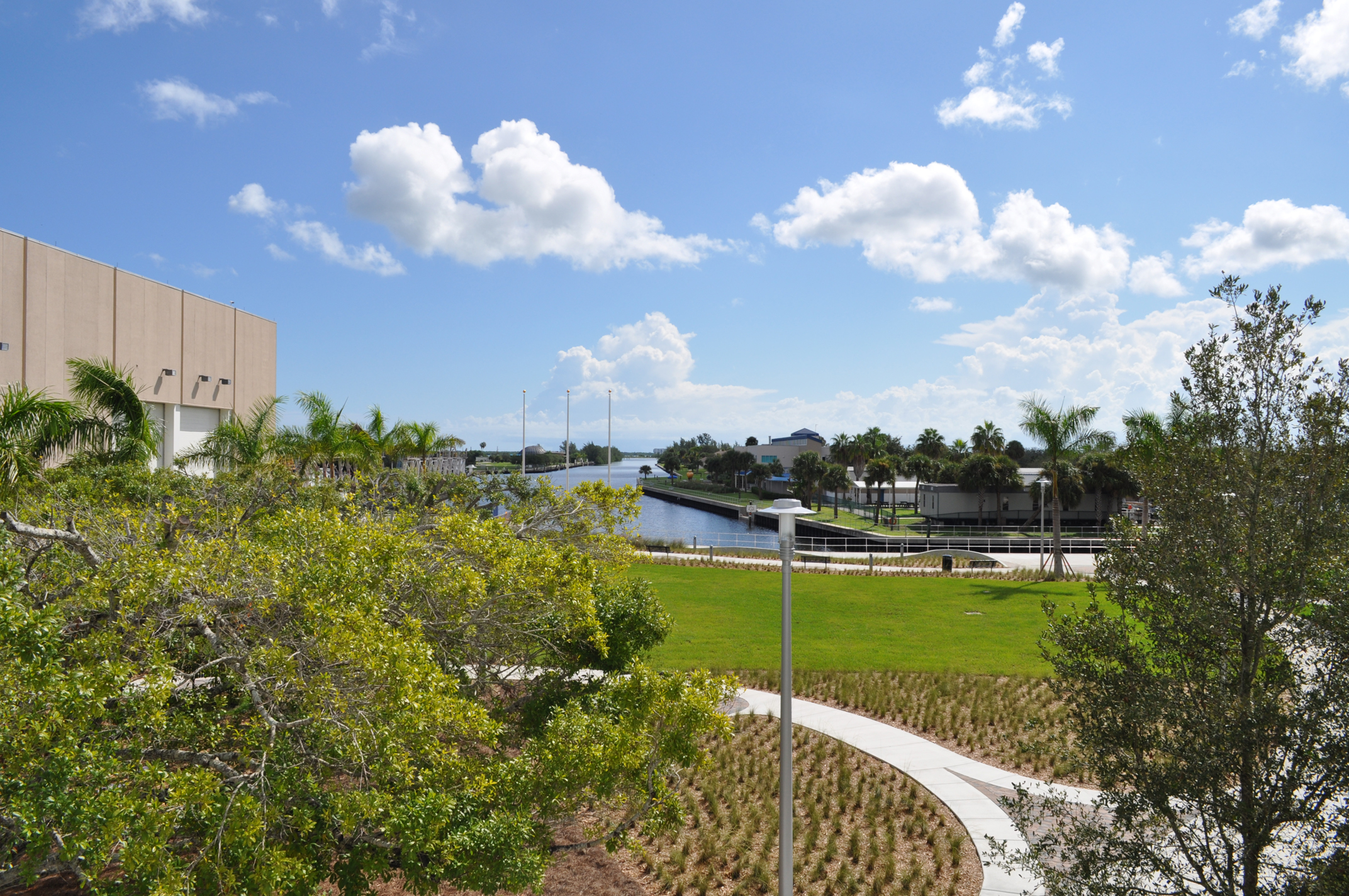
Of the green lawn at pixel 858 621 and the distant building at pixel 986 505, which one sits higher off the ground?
the distant building at pixel 986 505

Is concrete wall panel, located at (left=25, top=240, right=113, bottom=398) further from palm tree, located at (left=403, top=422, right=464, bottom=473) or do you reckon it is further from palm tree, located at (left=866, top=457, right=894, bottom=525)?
palm tree, located at (left=866, top=457, right=894, bottom=525)

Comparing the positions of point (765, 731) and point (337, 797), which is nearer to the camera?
point (337, 797)

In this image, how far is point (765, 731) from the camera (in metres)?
13.9

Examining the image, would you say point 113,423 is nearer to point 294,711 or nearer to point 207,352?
point 294,711

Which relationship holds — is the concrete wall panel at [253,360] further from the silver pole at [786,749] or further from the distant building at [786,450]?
the distant building at [786,450]

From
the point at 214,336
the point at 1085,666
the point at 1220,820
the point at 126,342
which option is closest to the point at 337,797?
the point at 1085,666

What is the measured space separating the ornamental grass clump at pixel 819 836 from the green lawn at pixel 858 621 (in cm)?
605

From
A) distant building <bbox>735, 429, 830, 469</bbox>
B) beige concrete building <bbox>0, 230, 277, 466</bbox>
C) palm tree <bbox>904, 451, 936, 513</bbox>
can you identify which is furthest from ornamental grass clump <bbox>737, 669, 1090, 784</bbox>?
distant building <bbox>735, 429, 830, 469</bbox>

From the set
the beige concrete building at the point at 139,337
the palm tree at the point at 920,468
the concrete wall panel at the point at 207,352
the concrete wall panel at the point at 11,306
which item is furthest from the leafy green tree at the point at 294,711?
the palm tree at the point at 920,468

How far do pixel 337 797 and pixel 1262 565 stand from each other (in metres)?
7.85

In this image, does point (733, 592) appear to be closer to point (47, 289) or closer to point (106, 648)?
point (106, 648)

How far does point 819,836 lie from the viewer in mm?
10195

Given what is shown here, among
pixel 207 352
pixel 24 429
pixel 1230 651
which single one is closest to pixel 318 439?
pixel 24 429

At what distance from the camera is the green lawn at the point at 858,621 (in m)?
19.0
